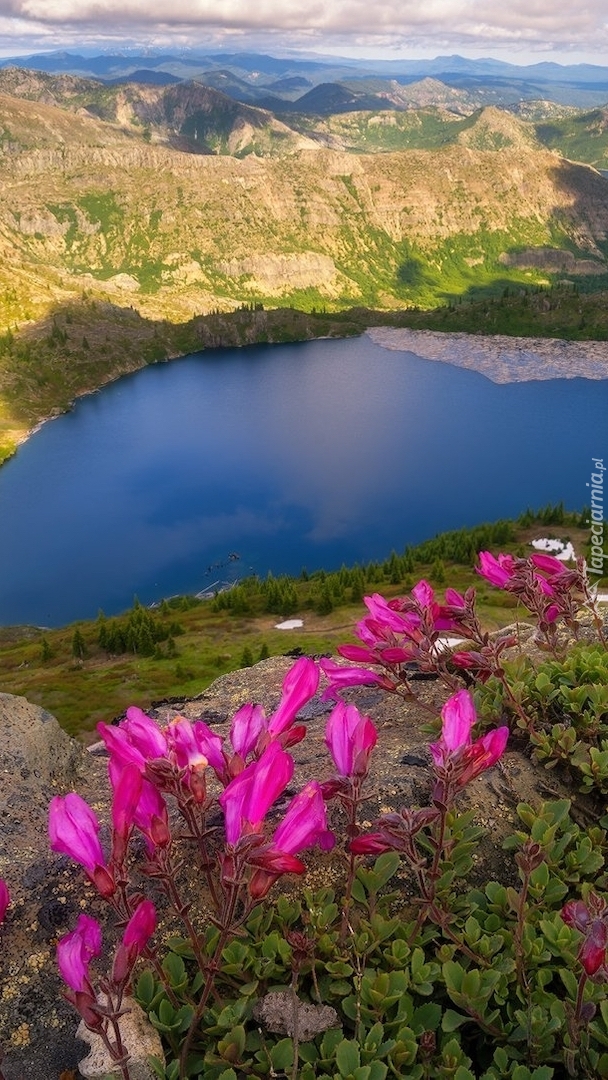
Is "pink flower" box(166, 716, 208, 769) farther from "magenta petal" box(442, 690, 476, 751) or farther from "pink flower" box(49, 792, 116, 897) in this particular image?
"magenta petal" box(442, 690, 476, 751)

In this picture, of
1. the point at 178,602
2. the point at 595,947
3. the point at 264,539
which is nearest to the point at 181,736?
the point at 595,947

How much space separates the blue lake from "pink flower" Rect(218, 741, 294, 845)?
9526 cm

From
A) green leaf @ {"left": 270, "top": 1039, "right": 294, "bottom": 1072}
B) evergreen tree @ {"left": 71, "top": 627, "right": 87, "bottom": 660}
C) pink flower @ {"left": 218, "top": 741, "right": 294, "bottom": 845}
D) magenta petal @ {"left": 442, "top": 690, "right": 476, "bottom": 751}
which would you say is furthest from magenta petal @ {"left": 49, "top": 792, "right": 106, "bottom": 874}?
evergreen tree @ {"left": 71, "top": 627, "right": 87, "bottom": 660}

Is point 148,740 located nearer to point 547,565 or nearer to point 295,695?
point 295,695

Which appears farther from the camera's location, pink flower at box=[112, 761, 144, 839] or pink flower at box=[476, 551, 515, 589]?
pink flower at box=[476, 551, 515, 589]

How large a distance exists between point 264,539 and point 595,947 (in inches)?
4235

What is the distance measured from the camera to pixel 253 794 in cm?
273

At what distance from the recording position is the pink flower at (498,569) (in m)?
5.34

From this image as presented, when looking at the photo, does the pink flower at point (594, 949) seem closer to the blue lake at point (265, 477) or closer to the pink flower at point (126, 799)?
the pink flower at point (126, 799)

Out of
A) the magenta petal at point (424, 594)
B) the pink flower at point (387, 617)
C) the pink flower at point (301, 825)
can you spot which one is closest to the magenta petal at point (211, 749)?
the pink flower at point (301, 825)

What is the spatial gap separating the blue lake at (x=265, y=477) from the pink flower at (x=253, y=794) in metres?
95.3

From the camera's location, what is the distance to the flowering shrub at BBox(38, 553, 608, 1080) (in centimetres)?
268

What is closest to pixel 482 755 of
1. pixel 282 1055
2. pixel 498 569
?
pixel 282 1055

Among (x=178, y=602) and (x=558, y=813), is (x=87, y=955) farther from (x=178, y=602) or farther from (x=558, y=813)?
(x=178, y=602)
